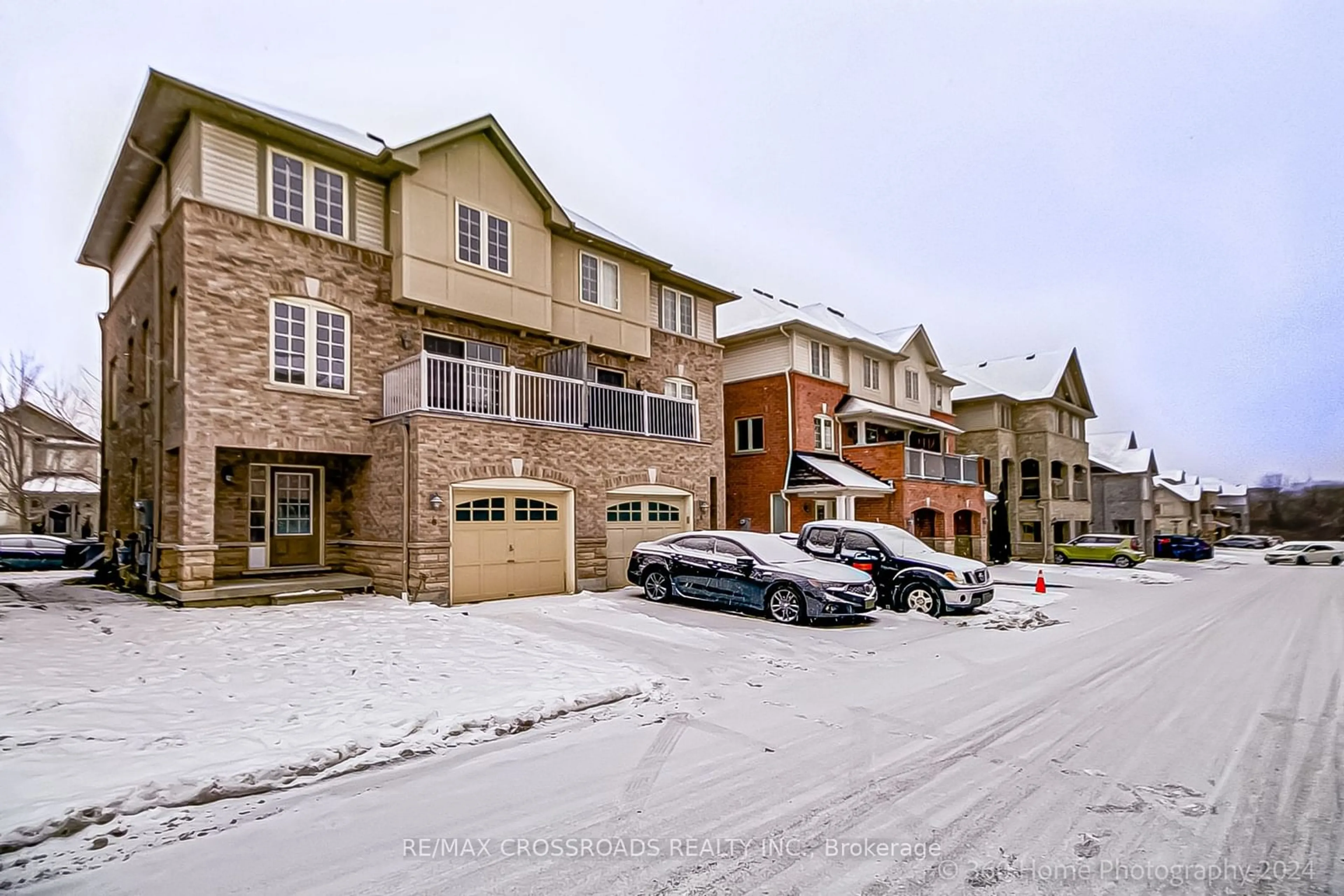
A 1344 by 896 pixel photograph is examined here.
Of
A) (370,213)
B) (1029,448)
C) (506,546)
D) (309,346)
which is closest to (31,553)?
(309,346)

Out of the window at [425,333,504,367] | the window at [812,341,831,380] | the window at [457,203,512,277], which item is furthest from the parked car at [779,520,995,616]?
the window at [812,341,831,380]

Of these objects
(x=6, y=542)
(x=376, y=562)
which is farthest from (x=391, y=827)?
(x=6, y=542)

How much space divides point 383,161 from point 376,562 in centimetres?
762

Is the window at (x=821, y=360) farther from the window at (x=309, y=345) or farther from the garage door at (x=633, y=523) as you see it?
the window at (x=309, y=345)

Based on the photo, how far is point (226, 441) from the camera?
12523mm

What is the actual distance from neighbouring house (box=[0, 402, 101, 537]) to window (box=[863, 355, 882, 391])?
3094cm

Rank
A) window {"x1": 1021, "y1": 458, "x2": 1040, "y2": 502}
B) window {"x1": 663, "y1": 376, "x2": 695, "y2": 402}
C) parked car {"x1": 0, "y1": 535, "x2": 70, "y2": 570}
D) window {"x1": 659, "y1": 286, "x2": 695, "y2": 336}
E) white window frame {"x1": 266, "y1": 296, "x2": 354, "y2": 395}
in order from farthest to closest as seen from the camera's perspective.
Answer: window {"x1": 1021, "y1": 458, "x2": 1040, "y2": 502}
parked car {"x1": 0, "y1": 535, "x2": 70, "y2": 570}
window {"x1": 659, "y1": 286, "x2": 695, "y2": 336}
window {"x1": 663, "y1": 376, "x2": 695, "y2": 402}
white window frame {"x1": 266, "y1": 296, "x2": 354, "y2": 395}

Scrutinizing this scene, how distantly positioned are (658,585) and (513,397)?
4.66 meters

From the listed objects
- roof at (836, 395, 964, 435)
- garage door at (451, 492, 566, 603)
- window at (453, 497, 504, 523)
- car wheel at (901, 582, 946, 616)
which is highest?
roof at (836, 395, 964, 435)

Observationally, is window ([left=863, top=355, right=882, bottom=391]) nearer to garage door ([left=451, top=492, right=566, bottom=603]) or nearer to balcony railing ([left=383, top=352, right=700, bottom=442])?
balcony railing ([left=383, top=352, right=700, bottom=442])

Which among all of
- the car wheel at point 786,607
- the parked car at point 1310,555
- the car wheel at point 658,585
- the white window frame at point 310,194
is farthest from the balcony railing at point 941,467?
the parked car at point 1310,555

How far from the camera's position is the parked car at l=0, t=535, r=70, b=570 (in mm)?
22141

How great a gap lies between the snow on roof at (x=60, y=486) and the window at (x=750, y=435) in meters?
27.0

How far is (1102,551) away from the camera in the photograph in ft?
105
